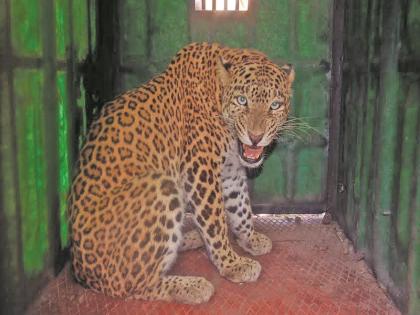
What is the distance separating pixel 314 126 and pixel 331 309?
2070mm

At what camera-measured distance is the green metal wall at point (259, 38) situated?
181 inches

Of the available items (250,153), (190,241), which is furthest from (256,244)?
(250,153)

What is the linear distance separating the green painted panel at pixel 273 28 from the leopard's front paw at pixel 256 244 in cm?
175

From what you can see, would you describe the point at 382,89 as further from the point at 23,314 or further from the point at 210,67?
the point at 23,314

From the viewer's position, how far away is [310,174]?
493cm

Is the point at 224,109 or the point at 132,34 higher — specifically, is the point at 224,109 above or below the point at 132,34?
below

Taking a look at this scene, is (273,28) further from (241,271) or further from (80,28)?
(241,271)

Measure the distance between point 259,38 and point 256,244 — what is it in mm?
1935

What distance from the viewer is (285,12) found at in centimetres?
464

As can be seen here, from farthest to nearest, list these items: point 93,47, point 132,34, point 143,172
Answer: point 132,34 < point 93,47 < point 143,172

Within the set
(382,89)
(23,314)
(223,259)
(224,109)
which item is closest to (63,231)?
(23,314)

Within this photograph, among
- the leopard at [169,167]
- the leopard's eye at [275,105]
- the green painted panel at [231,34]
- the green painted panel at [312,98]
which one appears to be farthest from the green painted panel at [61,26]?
the green painted panel at [312,98]

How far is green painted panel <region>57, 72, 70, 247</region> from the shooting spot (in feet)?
11.6

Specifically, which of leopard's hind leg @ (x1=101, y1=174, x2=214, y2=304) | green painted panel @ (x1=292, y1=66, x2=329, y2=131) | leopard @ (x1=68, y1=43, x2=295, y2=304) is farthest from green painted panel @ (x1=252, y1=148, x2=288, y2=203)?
leopard's hind leg @ (x1=101, y1=174, x2=214, y2=304)
